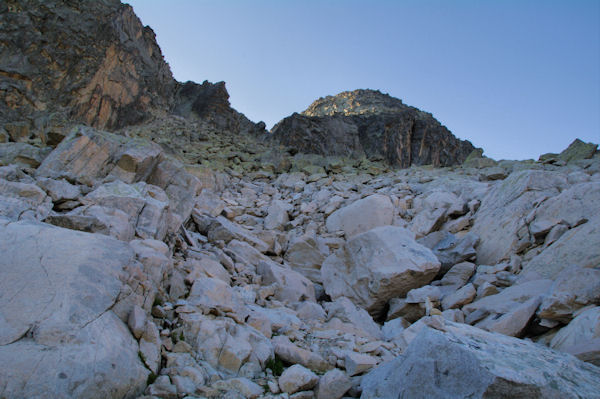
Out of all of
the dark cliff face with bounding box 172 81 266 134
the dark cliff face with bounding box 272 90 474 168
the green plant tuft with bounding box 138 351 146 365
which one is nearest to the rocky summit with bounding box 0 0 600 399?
the green plant tuft with bounding box 138 351 146 365

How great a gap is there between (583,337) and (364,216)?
7.12 meters

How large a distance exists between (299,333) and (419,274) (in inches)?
113

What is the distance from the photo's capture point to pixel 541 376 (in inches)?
93.2

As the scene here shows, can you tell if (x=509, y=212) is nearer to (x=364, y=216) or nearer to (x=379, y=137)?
(x=364, y=216)

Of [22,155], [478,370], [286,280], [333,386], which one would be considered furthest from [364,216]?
[22,155]

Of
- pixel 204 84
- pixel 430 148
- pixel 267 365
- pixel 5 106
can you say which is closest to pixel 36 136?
pixel 5 106

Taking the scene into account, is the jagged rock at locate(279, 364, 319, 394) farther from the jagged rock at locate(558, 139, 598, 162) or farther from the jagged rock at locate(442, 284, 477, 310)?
the jagged rock at locate(558, 139, 598, 162)

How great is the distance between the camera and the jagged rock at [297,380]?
318 centimetres

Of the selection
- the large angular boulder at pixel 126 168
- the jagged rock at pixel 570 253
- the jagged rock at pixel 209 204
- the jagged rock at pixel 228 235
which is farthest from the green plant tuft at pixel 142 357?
the jagged rock at pixel 209 204

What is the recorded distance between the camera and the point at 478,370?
2.37 m

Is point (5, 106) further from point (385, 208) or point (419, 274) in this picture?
point (419, 274)

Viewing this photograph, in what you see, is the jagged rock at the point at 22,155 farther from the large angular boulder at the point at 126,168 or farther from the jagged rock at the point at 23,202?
the jagged rock at the point at 23,202

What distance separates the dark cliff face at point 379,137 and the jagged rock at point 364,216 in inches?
494

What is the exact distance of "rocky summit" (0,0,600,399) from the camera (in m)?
2.55
